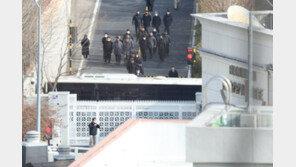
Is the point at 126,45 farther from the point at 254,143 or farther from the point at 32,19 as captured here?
the point at 254,143

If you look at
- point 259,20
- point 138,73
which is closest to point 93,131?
point 138,73

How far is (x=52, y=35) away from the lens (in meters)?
55.2

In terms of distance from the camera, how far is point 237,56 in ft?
93.6

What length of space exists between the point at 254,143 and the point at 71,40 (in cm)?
3928

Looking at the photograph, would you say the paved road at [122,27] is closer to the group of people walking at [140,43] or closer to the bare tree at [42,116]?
the group of people walking at [140,43]

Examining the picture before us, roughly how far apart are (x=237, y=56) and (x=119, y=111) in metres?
22.4

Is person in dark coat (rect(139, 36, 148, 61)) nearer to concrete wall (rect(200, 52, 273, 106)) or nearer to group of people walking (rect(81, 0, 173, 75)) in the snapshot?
group of people walking (rect(81, 0, 173, 75))

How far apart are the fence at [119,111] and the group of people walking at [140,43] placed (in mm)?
4508

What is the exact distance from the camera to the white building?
17.8 meters

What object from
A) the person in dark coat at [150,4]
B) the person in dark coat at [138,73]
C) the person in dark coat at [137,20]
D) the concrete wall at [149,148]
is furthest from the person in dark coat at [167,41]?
the concrete wall at [149,148]

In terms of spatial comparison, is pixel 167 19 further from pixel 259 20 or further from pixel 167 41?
pixel 259 20

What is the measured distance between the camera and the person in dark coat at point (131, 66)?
55156 mm

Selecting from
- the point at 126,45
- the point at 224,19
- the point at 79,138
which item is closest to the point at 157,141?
the point at 224,19

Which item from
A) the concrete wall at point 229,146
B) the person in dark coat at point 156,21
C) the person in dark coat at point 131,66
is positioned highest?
the person in dark coat at point 156,21
